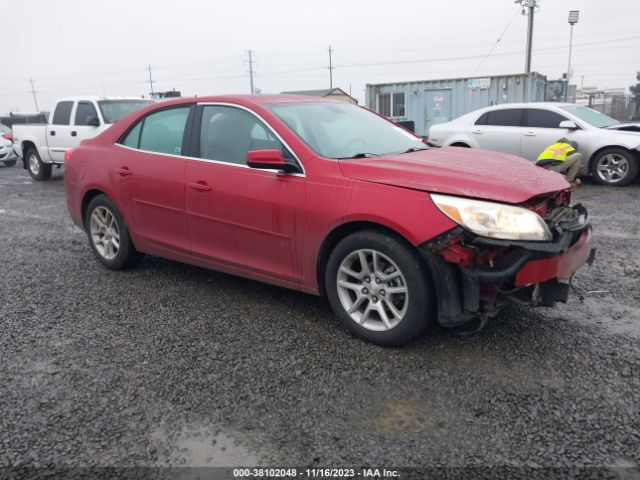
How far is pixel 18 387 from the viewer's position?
3068mm

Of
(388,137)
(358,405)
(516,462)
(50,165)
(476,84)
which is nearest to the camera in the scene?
(516,462)

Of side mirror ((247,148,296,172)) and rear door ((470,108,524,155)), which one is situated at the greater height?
side mirror ((247,148,296,172))

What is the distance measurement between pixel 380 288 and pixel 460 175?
0.83 meters

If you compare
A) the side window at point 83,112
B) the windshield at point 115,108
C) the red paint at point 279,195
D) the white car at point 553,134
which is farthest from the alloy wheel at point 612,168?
the side window at point 83,112

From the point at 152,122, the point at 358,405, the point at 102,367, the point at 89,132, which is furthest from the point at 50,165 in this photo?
the point at 358,405

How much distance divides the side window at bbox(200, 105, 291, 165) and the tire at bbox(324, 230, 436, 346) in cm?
98

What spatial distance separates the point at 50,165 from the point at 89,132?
216 cm

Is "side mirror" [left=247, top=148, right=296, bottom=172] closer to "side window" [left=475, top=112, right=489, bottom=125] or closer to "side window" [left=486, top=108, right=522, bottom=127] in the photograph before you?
"side window" [left=486, top=108, right=522, bottom=127]

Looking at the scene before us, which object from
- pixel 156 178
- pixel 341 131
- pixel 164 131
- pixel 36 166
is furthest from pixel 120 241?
pixel 36 166

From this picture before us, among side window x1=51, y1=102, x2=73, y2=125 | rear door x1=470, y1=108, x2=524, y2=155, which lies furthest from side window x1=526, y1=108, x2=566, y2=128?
side window x1=51, y1=102, x2=73, y2=125

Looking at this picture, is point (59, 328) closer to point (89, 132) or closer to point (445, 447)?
point (445, 447)

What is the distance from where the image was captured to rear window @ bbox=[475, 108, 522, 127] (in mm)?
10434

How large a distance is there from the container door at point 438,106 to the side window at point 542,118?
25.4 feet

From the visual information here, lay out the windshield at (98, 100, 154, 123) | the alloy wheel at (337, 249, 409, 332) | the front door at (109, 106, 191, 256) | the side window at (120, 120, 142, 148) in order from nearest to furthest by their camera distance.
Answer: the alloy wheel at (337, 249, 409, 332) < the front door at (109, 106, 191, 256) < the side window at (120, 120, 142, 148) < the windshield at (98, 100, 154, 123)
